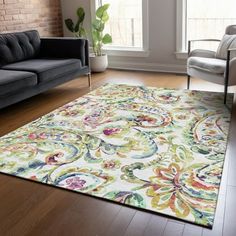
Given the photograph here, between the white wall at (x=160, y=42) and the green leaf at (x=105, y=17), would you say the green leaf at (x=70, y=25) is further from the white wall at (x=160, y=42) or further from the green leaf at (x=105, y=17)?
the green leaf at (x=105, y=17)

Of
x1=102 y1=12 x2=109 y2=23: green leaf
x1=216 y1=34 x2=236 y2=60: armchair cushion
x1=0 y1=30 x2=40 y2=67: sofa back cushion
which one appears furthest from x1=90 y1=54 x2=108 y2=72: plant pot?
x1=216 y1=34 x2=236 y2=60: armchair cushion

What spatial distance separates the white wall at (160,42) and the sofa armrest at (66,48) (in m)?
1.20

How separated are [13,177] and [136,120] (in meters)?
1.36

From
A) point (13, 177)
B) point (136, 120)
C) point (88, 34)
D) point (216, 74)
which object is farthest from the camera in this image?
A: point (88, 34)

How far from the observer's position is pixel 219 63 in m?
3.59

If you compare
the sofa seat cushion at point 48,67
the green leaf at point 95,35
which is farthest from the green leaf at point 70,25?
the sofa seat cushion at point 48,67

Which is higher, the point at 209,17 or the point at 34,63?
the point at 209,17

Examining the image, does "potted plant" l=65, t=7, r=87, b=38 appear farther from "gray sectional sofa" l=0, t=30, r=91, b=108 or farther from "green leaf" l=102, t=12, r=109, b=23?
"gray sectional sofa" l=0, t=30, r=91, b=108

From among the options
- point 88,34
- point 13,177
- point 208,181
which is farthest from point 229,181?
point 88,34

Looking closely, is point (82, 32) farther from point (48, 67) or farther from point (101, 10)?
point (48, 67)

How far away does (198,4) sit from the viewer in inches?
191

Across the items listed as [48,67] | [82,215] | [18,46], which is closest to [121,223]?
[82,215]

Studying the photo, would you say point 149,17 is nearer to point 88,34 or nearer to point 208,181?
point 88,34

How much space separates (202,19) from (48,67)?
254 cm
